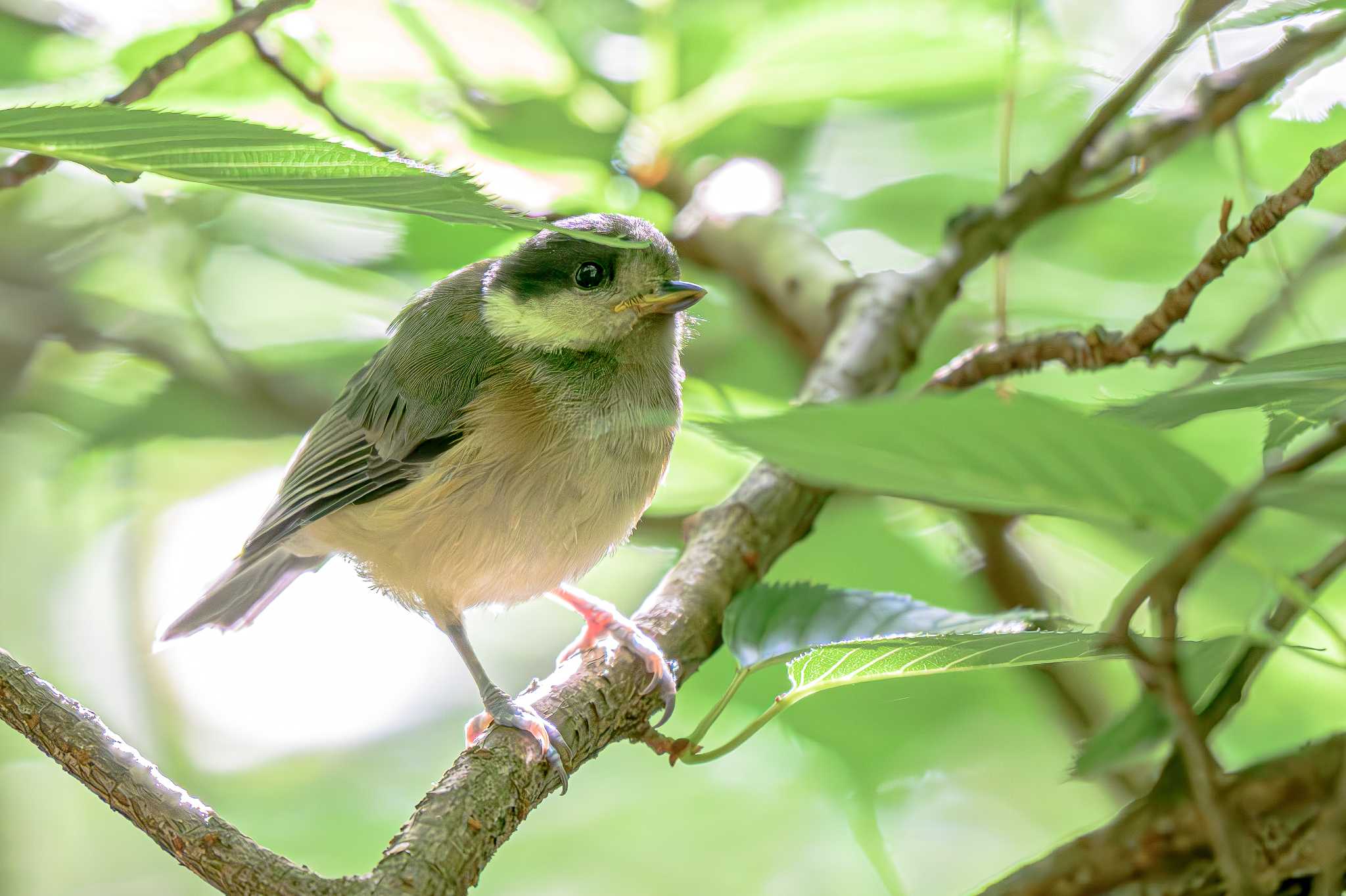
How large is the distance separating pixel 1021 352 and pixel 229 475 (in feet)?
7.40

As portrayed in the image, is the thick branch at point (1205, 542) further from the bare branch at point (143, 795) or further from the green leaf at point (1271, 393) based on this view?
the bare branch at point (143, 795)

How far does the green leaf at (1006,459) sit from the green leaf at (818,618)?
84 cm

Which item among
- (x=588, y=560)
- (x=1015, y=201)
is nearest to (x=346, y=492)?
(x=588, y=560)

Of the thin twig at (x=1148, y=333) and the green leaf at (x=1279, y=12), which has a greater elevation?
the green leaf at (x=1279, y=12)

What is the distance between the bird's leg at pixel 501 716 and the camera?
146 centimetres

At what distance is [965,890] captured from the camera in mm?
2445

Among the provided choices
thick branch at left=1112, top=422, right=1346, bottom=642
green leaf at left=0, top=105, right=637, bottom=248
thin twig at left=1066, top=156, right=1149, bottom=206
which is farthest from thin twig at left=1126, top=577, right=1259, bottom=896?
thin twig at left=1066, top=156, right=1149, bottom=206

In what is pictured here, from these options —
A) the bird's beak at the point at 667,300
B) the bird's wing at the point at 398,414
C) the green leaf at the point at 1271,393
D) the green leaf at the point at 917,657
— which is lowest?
the green leaf at the point at 917,657

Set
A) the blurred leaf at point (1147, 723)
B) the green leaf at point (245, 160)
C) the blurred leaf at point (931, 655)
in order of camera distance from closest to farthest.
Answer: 1. the green leaf at point (245, 160)
2. the blurred leaf at point (931, 655)
3. the blurred leaf at point (1147, 723)

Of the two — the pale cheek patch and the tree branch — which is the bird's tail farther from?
the tree branch

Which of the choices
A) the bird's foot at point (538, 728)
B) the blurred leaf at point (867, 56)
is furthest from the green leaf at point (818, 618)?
the blurred leaf at point (867, 56)

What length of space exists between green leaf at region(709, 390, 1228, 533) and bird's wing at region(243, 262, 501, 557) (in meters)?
1.41

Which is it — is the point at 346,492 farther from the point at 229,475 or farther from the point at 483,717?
the point at 229,475

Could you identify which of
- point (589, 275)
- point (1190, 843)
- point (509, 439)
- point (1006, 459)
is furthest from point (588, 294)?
point (1006, 459)
